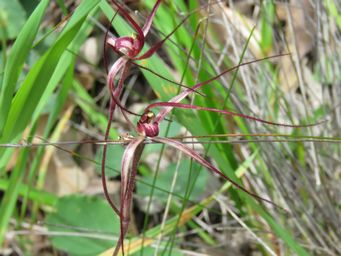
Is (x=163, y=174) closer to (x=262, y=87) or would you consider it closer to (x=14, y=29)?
(x=262, y=87)

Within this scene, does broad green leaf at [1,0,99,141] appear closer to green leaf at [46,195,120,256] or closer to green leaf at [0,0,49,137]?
green leaf at [0,0,49,137]

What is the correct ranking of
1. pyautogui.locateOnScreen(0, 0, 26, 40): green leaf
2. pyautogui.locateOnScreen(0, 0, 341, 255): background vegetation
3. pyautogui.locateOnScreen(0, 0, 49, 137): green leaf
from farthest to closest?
pyautogui.locateOnScreen(0, 0, 26, 40): green leaf < pyautogui.locateOnScreen(0, 0, 341, 255): background vegetation < pyautogui.locateOnScreen(0, 0, 49, 137): green leaf

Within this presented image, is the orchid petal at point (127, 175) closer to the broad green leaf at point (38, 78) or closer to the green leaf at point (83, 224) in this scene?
the broad green leaf at point (38, 78)

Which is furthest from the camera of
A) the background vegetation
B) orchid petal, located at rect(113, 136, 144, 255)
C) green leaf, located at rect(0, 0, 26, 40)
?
green leaf, located at rect(0, 0, 26, 40)

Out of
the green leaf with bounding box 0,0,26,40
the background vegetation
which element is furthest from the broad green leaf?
the green leaf with bounding box 0,0,26,40

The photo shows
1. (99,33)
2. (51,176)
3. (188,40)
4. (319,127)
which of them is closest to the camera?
(188,40)

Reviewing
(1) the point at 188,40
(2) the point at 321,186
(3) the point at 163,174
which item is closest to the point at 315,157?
(2) the point at 321,186

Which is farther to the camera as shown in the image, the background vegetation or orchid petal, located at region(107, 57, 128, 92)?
the background vegetation

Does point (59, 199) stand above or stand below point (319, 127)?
below
